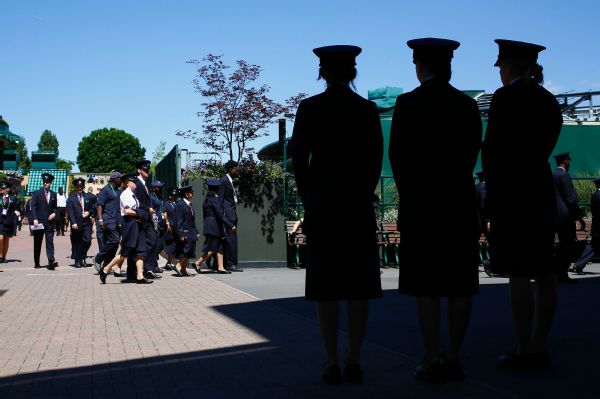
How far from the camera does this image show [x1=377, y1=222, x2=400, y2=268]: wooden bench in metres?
16.8

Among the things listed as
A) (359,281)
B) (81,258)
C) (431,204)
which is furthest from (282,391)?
(81,258)

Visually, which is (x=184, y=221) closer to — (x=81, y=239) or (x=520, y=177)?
(x=81, y=239)

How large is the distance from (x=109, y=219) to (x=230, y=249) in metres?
2.46

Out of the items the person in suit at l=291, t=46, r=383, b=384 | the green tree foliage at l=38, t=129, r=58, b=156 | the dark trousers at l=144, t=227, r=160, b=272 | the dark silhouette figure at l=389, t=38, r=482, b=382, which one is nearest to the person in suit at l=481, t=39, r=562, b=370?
the dark silhouette figure at l=389, t=38, r=482, b=382

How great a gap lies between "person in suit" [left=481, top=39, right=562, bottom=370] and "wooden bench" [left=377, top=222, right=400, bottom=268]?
11.4 m

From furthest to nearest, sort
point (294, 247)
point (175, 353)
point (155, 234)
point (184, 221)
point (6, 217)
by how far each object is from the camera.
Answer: point (6, 217) → point (294, 247) → point (184, 221) → point (155, 234) → point (175, 353)

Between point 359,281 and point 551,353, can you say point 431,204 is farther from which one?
point 551,353

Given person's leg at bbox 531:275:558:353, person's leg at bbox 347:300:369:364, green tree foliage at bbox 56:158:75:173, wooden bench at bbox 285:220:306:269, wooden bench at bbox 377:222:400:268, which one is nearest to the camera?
person's leg at bbox 347:300:369:364

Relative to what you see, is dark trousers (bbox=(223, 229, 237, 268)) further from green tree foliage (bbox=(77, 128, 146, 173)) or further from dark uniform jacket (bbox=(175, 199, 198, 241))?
green tree foliage (bbox=(77, 128, 146, 173))

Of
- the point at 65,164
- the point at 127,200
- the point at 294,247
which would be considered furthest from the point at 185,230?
the point at 65,164

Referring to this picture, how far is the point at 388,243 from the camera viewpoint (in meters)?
16.8

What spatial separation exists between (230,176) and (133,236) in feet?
9.76

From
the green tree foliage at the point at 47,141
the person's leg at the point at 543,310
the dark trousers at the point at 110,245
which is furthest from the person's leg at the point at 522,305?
the green tree foliage at the point at 47,141

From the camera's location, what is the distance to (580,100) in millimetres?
36062
